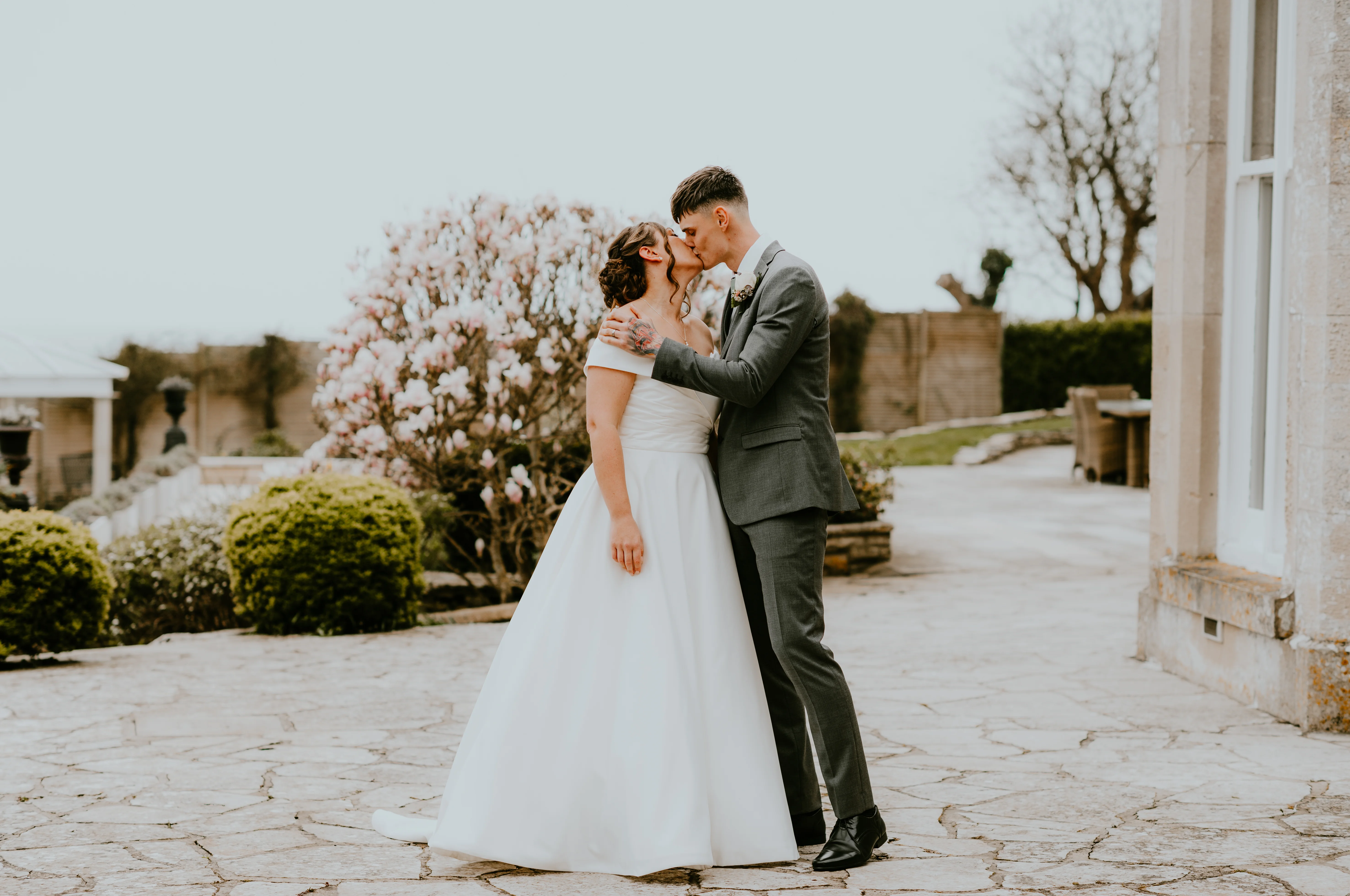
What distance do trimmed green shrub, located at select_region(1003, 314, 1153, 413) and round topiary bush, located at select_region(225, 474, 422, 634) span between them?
18838mm

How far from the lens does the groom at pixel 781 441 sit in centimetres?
323

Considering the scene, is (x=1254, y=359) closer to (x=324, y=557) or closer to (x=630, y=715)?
(x=630, y=715)

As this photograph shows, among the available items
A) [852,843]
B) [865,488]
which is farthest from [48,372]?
[852,843]

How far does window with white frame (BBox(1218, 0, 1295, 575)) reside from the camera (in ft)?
17.5

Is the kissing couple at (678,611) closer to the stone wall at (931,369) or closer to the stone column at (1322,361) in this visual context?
the stone column at (1322,361)

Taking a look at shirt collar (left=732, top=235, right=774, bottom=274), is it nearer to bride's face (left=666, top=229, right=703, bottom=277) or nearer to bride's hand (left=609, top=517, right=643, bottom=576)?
bride's face (left=666, top=229, right=703, bottom=277)

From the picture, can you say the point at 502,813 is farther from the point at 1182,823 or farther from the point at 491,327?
the point at 491,327

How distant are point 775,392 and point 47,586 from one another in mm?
4554

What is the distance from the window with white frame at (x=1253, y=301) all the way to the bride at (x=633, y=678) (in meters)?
3.07

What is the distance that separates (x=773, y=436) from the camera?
333cm

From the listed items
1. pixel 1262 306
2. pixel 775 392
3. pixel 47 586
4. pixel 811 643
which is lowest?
pixel 47 586

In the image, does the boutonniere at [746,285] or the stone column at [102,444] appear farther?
the stone column at [102,444]

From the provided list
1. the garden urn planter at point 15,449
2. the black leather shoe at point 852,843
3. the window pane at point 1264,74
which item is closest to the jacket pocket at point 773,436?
the black leather shoe at point 852,843

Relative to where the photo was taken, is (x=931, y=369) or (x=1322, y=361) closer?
(x=1322, y=361)
